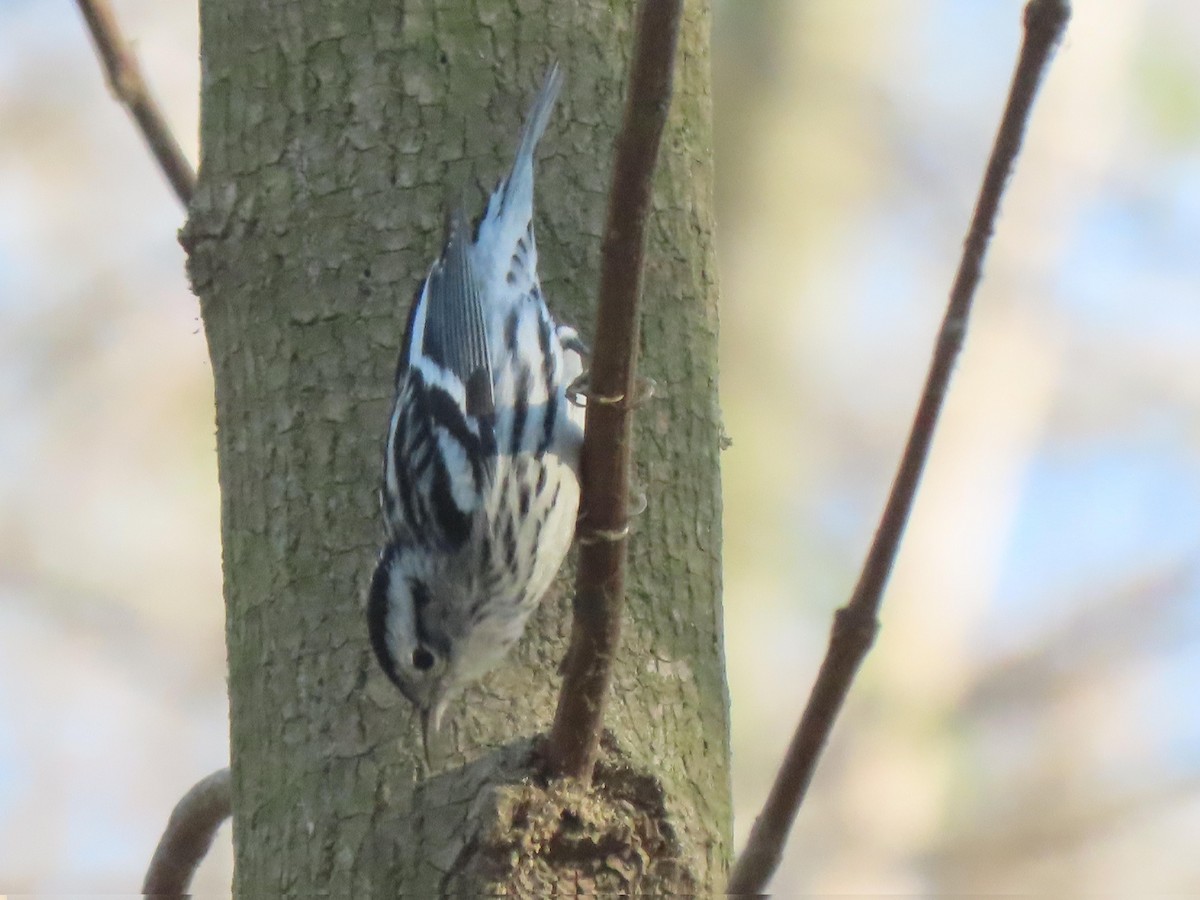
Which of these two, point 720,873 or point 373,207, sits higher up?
point 373,207

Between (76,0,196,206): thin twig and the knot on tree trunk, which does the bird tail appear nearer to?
(76,0,196,206): thin twig

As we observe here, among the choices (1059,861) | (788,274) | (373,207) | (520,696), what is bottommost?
(520,696)

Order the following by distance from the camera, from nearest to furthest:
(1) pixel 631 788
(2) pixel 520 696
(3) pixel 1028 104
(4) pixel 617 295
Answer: (3) pixel 1028 104, (4) pixel 617 295, (1) pixel 631 788, (2) pixel 520 696

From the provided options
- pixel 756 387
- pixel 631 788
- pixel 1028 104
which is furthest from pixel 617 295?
pixel 756 387

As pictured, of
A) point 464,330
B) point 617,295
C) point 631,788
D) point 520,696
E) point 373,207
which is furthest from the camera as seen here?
point 464,330

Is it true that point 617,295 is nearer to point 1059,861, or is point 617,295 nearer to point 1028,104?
point 1028,104

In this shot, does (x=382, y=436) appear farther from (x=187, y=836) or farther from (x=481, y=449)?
(x=187, y=836)

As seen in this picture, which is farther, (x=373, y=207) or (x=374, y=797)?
(x=373, y=207)
